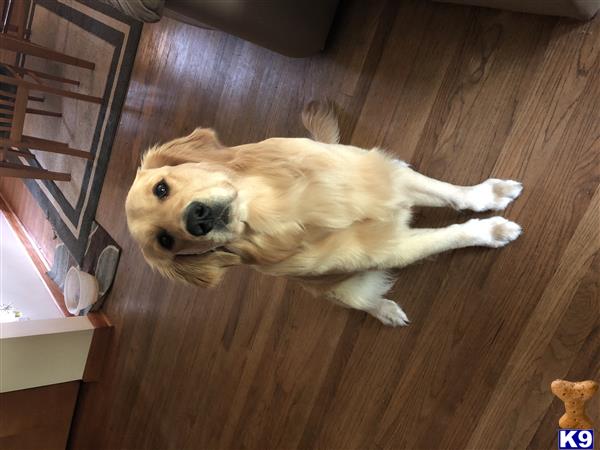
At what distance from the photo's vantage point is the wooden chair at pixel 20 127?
388cm

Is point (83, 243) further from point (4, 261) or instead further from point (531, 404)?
point (531, 404)

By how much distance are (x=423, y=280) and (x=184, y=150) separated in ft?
3.94

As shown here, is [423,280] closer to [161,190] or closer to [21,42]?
[161,190]

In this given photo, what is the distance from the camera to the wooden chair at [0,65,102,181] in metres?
3.88

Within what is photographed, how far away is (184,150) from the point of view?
71.2 inches

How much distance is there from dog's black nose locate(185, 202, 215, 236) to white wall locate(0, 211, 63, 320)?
135 inches

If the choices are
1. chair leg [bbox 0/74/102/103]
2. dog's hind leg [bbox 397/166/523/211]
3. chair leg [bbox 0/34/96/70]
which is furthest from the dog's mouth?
chair leg [bbox 0/34/96/70]

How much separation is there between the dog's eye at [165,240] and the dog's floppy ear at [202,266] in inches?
2.0

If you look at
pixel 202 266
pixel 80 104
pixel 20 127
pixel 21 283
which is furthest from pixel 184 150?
pixel 21 283

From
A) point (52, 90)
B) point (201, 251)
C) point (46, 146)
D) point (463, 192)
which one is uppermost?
point (463, 192)

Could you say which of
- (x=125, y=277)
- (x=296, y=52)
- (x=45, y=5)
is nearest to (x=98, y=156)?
(x=125, y=277)

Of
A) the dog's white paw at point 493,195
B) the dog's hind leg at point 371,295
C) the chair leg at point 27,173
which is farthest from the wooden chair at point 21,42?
the dog's white paw at point 493,195

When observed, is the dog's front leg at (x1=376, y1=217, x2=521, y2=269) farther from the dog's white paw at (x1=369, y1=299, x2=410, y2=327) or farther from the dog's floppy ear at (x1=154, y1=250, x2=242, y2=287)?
the dog's floppy ear at (x1=154, y1=250, x2=242, y2=287)

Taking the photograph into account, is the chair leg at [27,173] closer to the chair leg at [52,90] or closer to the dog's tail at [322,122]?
the chair leg at [52,90]
